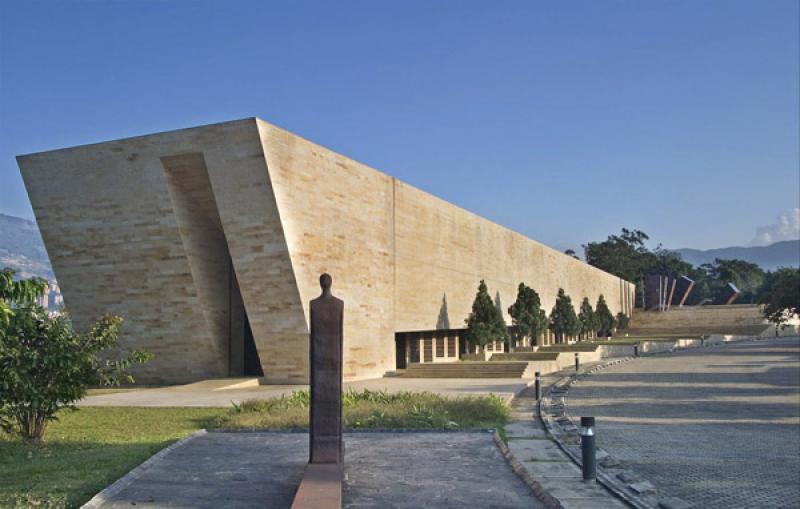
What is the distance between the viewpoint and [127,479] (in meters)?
8.28

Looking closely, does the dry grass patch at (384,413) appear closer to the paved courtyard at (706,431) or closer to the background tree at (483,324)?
the paved courtyard at (706,431)

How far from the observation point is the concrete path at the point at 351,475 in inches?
292

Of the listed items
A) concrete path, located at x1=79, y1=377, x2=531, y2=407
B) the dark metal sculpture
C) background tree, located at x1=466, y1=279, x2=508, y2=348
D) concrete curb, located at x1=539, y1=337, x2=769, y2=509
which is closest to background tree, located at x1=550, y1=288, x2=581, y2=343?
background tree, located at x1=466, y1=279, x2=508, y2=348

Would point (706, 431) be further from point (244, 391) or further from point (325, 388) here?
point (244, 391)

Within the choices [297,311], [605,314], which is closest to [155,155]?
[297,311]

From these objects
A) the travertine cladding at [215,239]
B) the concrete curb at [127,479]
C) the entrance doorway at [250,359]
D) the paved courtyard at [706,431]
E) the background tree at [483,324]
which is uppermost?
the travertine cladding at [215,239]

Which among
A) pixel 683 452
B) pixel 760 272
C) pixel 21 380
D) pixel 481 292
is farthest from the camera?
pixel 760 272

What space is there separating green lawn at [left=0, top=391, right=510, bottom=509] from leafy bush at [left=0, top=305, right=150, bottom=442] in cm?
55

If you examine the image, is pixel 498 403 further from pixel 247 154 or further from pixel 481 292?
pixel 481 292

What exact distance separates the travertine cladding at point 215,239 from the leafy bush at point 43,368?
10.4 meters

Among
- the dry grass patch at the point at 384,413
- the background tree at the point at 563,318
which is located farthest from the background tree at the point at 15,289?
the background tree at the point at 563,318

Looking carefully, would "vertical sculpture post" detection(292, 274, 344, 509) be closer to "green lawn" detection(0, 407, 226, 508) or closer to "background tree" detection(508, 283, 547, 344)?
"green lawn" detection(0, 407, 226, 508)

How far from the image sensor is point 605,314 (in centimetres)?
6344

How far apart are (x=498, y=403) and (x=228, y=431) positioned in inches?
236
